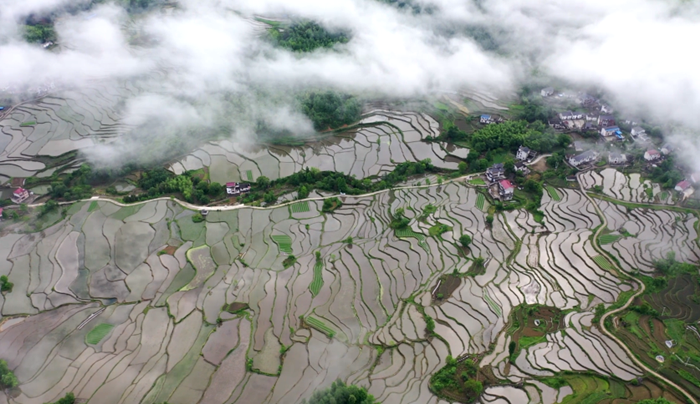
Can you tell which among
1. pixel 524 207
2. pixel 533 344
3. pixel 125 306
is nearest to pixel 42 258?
pixel 125 306

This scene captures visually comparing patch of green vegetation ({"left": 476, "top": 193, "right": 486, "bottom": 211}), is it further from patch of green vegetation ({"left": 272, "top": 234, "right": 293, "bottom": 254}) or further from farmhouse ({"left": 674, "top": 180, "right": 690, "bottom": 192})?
farmhouse ({"left": 674, "top": 180, "right": 690, "bottom": 192})

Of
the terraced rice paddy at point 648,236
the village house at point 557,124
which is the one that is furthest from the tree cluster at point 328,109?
the terraced rice paddy at point 648,236

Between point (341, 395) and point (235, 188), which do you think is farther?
point (235, 188)

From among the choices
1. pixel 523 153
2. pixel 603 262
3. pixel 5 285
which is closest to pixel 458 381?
pixel 603 262

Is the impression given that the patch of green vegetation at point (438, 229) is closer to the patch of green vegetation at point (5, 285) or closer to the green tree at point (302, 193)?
the green tree at point (302, 193)

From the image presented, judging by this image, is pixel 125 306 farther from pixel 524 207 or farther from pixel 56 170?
pixel 524 207

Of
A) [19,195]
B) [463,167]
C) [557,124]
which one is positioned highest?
[557,124]

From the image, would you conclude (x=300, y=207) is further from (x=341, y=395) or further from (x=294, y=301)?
(x=341, y=395)
